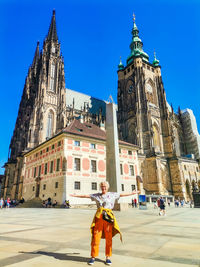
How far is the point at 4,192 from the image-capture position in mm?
44938

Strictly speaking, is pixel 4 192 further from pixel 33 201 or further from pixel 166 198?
pixel 166 198

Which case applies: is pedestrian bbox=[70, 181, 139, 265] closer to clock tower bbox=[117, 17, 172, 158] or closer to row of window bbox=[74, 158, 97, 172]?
row of window bbox=[74, 158, 97, 172]

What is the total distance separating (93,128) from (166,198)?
61.9ft

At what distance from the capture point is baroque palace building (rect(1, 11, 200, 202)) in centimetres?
2417

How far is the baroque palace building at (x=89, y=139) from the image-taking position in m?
24.2

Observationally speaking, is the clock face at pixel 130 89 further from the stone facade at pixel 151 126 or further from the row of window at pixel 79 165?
the row of window at pixel 79 165

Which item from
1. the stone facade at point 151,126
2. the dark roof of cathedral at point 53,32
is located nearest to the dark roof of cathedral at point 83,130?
the stone facade at point 151,126

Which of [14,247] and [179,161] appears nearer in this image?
[14,247]

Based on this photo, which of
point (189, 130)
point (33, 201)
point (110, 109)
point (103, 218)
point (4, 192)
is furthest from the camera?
point (189, 130)

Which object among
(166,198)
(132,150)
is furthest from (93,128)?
(166,198)

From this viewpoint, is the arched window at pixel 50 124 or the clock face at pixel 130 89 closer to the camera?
the arched window at pixel 50 124

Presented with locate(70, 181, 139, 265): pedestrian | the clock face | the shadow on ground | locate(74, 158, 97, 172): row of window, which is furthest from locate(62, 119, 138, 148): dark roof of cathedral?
the clock face

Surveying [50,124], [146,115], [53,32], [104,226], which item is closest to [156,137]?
[146,115]

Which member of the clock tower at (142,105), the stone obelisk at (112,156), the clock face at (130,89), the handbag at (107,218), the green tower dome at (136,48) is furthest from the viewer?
the green tower dome at (136,48)
